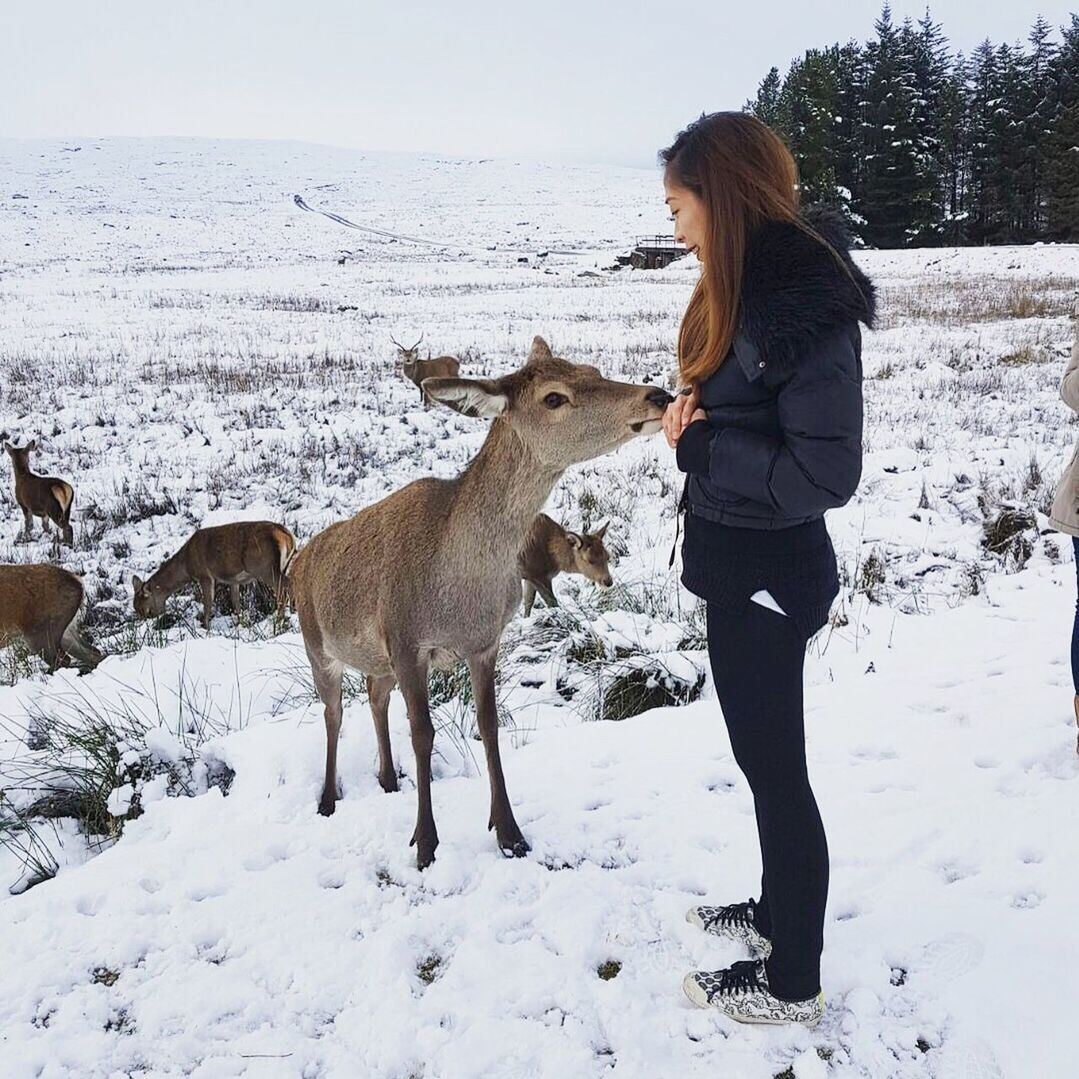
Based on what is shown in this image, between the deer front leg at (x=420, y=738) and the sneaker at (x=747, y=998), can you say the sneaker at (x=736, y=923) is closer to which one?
the sneaker at (x=747, y=998)

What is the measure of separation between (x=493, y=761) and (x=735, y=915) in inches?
48.1

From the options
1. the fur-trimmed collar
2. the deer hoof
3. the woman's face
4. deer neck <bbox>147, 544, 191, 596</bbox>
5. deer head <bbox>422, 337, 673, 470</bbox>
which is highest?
the woman's face

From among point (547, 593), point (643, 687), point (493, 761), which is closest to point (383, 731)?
point (493, 761)

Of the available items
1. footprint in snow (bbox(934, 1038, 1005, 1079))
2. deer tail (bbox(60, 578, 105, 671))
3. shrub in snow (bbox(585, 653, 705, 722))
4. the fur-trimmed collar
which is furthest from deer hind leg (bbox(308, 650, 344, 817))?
deer tail (bbox(60, 578, 105, 671))

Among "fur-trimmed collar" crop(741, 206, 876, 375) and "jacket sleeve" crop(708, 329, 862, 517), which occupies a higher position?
"fur-trimmed collar" crop(741, 206, 876, 375)

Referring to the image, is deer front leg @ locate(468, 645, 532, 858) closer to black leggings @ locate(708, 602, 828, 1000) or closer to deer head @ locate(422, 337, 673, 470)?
deer head @ locate(422, 337, 673, 470)

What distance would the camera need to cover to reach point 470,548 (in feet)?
12.5

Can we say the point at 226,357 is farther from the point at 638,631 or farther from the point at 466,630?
the point at 466,630

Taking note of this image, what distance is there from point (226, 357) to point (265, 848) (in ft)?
60.7

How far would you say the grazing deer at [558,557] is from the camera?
8.56 meters

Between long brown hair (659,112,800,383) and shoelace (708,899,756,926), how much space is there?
2.03 metres

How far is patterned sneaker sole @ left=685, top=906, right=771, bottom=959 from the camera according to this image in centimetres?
317

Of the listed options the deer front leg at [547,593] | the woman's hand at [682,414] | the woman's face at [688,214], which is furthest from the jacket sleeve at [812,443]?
the deer front leg at [547,593]

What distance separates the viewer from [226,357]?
20.6 m
